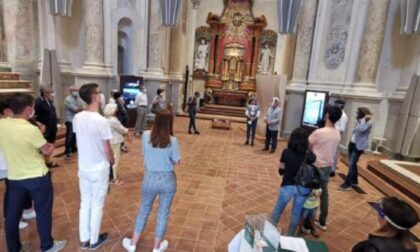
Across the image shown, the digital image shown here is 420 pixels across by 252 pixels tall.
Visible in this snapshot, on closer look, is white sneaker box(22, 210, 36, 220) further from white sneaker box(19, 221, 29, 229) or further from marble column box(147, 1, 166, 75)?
marble column box(147, 1, 166, 75)

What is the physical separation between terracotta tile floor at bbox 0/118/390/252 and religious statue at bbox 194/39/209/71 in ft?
34.4

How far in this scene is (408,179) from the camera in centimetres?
479

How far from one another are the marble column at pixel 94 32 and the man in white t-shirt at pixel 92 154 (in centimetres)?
673

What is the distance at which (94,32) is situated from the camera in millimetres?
8180

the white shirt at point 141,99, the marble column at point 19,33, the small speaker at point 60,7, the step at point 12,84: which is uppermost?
the small speaker at point 60,7

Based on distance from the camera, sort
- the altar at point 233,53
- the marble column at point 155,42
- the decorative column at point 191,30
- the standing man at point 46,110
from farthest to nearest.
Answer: the altar at point 233,53
the decorative column at point 191,30
the marble column at point 155,42
the standing man at point 46,110

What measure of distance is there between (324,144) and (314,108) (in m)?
4.44

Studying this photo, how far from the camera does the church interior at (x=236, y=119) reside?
308cm

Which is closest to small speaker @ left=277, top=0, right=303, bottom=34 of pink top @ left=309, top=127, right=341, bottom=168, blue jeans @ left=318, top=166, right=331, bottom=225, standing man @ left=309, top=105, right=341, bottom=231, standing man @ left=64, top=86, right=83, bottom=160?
standing man @ left=309, top=105, right=341, bottom=231

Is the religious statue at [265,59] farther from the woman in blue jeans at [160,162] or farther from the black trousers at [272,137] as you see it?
the woman in blue jeans at [160,162]

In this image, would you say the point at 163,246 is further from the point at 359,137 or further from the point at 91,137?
the point at 359,137

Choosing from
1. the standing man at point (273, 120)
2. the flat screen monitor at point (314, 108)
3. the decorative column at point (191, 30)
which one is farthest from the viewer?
the decorative column at point (191, 30)

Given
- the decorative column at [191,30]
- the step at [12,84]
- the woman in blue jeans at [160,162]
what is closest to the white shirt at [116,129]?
the woman in blue jeans at [160,162]

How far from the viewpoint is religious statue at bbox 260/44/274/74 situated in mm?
15492
